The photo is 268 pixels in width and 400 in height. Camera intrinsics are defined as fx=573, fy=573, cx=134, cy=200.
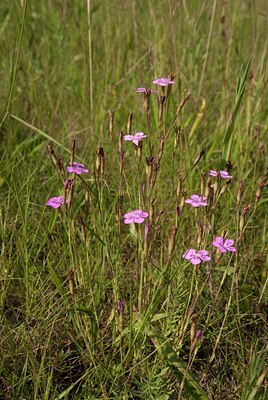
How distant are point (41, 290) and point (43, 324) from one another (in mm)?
73

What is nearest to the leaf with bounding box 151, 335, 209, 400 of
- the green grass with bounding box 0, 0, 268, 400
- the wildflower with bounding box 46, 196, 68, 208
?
the green grass with bounding box 0, 0, 268, 400

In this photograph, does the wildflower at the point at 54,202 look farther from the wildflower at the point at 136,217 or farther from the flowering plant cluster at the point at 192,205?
the wildflower at the point at 136,217

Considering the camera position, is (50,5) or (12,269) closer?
(12,269)

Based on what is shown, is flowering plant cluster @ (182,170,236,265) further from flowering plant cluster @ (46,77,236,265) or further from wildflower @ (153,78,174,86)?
wildflower @ (153,78,174,86)

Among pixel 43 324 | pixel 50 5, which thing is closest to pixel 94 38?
pixel 50 5

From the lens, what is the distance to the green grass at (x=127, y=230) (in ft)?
3.69

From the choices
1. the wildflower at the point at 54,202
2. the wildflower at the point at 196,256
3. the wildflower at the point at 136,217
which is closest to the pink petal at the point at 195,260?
the wildflower at the point at 196,256

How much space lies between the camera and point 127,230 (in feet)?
5.23

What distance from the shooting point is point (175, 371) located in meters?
1.09

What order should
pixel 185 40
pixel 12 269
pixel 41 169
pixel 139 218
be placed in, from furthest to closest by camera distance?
1. pixel 185 40
2. pixel 41 169
3. pixel 12 269
4. pixel 139 218

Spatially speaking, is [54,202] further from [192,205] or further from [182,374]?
[182,374]

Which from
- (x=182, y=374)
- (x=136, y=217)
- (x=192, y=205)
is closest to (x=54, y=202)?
(x=136, y=217)

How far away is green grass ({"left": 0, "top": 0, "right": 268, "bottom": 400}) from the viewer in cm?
112

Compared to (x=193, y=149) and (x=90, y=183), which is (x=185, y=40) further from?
(x=90, y=183)
